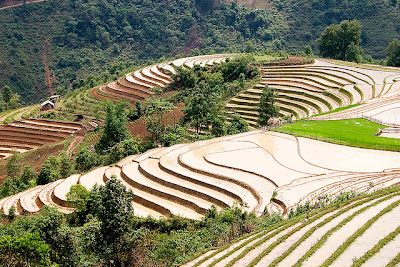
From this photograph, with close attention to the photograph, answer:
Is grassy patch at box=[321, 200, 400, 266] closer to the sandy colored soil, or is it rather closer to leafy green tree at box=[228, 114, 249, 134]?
the sandy colored soil

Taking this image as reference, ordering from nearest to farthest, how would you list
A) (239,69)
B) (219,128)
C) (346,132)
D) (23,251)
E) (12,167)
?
(23,251)
(346,132)
(219,128)
(12,167)
(239,69)

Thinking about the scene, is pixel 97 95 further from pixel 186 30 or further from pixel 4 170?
pixel 186 30

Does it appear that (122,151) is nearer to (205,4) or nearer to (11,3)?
(205,4)

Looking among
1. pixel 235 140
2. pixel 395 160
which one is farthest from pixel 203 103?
pixel 395 160

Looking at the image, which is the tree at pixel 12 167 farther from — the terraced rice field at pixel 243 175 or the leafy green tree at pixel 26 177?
the terraced rice field at pixel 243 175

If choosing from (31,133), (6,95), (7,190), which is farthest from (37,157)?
(6,95)

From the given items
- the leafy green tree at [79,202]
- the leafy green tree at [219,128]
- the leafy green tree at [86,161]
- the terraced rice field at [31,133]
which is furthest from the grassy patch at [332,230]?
the terraced rice field at [31,133]
